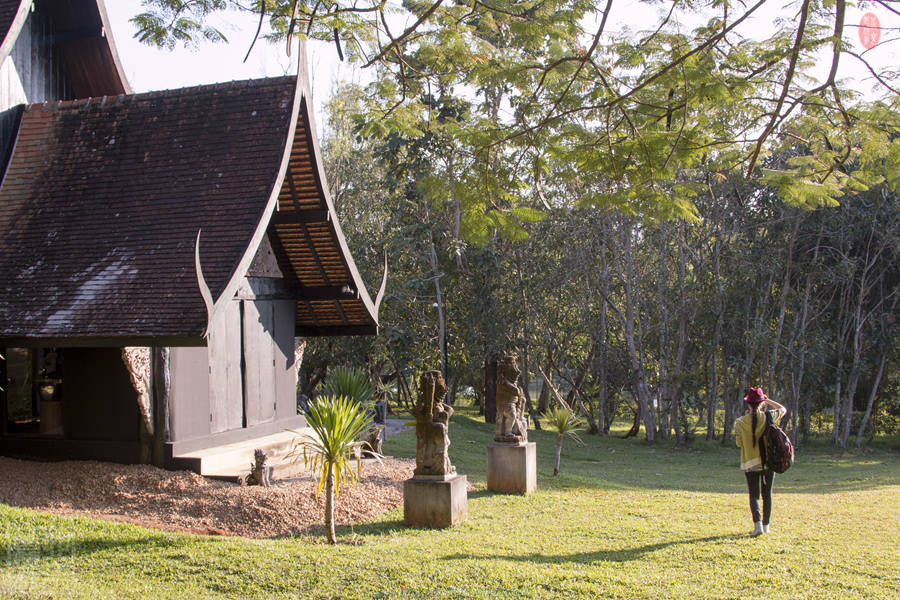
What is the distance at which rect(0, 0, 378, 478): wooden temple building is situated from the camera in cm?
951

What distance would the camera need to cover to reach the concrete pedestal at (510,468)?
35.1 feet

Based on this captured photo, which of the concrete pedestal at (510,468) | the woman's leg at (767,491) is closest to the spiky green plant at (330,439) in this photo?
the concrete pedestal at (510,468)

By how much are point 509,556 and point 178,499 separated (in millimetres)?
3931

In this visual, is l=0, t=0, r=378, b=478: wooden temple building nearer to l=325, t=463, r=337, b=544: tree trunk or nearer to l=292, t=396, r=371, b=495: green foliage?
l=292, t=396, r=371, b=495: green foliage

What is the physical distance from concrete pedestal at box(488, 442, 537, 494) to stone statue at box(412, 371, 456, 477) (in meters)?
2.18

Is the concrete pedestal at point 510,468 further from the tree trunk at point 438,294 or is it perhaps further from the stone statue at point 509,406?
the tree trunk at point 438,294

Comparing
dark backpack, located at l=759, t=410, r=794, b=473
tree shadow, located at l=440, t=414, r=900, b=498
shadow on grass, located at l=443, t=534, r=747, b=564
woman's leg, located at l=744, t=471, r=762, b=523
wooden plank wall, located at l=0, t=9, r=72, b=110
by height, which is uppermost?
wooden plank wall, located at l=0, t=9, r=72, b=110

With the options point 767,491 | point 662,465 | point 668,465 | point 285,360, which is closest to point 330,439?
point 767,491

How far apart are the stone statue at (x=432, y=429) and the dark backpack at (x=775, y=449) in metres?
3.24

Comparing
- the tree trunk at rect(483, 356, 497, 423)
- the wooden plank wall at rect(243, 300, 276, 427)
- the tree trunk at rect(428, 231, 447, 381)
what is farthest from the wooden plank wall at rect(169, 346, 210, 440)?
the tree trunk at rect(483, 356, 497, 423)

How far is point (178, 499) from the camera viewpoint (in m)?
8.80

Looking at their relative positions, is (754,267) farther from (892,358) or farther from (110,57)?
(110,57)

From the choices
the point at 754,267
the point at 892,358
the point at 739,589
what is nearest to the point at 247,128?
the point at 739,589

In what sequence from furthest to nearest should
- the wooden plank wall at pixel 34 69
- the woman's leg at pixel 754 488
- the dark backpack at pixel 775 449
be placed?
the wooden plank wall at pixel 34 69 → the woman's leg at pixel 754 488 → the dark backpack at pixel 775 449
